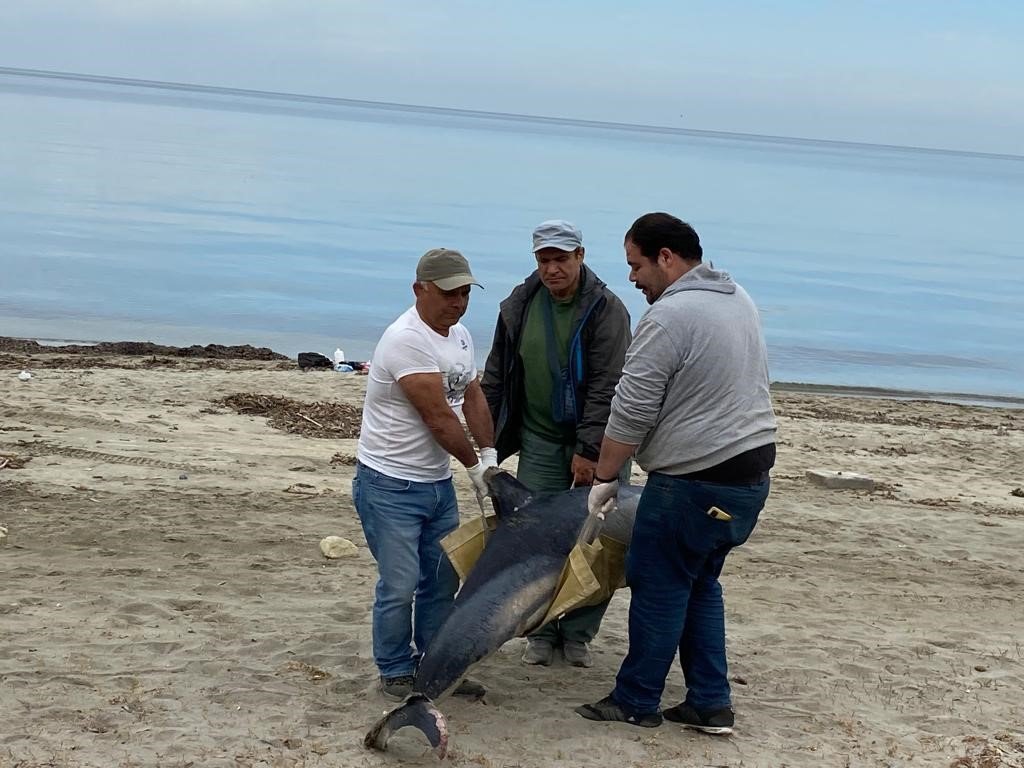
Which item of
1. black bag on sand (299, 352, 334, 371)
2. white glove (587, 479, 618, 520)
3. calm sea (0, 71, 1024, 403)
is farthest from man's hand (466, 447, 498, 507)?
calm sea (0, 71, 1024, 403)

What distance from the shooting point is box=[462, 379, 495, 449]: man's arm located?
5.22 metres

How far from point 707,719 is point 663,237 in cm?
194

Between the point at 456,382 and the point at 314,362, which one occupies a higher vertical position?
the point at 456,382

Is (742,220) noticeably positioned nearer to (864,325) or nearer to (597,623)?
(864,325)

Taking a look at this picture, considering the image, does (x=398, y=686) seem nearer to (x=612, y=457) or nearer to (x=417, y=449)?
(x=417, y=449)

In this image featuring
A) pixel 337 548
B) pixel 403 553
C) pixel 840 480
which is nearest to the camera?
pixel 403 553

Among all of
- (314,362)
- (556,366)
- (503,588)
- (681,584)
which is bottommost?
(314,362)

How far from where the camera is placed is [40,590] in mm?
6320

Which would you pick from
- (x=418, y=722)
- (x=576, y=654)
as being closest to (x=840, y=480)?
(x=576, y=654)

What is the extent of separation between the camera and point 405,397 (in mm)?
4879

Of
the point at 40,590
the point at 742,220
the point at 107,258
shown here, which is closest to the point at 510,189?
the point at 742,220

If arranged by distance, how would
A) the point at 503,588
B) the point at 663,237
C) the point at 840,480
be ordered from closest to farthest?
the point at 663,237 < the point at 503,588 < the point at 840,480

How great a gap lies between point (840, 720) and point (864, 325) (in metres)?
20.6

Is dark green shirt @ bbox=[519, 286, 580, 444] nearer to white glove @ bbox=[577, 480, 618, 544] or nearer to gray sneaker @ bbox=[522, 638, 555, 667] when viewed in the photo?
white glove @ bbox=[577, 480, 618, 544]
